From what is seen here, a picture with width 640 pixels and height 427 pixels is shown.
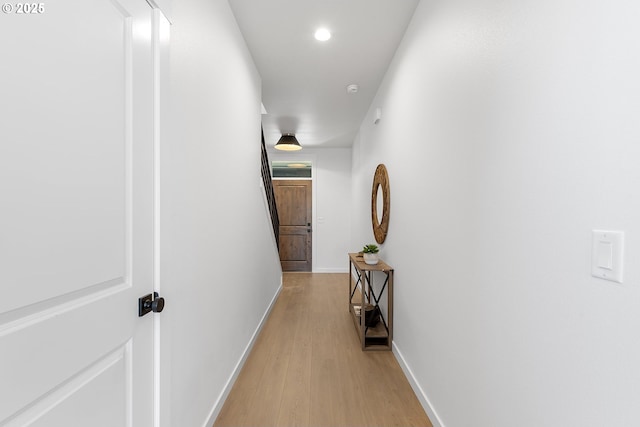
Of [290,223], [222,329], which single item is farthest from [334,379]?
[290,223]

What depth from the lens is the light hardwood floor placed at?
1734 millimetres

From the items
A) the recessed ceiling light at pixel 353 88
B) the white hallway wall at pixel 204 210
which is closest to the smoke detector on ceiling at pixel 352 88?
the recessed ceiling light at pixel 353 88

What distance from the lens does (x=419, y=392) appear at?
1.89m

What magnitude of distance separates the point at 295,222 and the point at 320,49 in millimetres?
4155

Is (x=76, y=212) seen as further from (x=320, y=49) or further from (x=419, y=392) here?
(x=320, y=49)

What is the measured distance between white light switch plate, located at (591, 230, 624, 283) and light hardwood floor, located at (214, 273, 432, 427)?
1.50 meters

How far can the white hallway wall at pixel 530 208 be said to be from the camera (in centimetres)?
66

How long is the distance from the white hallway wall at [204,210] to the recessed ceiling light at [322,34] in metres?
0.63

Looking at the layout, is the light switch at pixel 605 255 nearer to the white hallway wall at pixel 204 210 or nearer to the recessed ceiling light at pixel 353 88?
the white hallway wall at pixel 204 210

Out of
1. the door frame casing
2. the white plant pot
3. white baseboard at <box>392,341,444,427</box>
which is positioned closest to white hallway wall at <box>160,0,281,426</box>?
the white plant pot

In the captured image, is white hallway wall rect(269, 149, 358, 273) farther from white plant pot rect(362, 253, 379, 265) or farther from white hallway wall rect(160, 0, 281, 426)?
white hallway wall rect(160, 0, 281, 426)

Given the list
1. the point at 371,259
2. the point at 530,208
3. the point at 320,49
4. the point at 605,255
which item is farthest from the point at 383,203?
the point at 605,255

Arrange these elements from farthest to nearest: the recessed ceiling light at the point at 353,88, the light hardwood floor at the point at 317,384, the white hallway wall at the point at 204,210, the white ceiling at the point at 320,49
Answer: the recessed ceiling light at the point at 353,88, the white ceiling at the point at 320,49, the light hardwood floor at the point at 317,384, the white hallway wall at the point at 204,210

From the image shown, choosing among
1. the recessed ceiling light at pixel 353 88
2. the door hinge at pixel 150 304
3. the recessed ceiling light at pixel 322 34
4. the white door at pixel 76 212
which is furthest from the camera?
the recessed ceiling light at pixel 353 88
